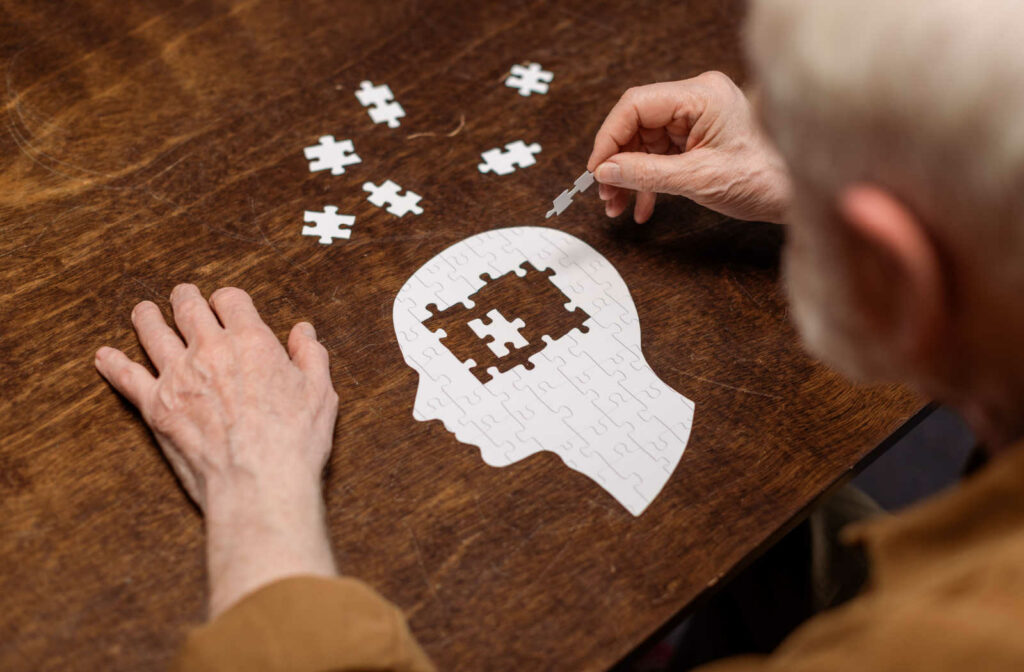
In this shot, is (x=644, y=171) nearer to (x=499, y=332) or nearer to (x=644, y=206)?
(x=644, y=206)

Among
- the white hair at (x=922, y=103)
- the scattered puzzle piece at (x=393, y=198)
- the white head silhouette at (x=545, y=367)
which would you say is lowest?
the white head silhouette at (x=545, y=367)

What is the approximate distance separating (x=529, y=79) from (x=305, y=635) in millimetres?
1187

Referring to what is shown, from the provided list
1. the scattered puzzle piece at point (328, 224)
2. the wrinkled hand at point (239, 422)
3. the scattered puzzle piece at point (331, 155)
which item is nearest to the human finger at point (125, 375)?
the wrinkled hand at point (239, 422)

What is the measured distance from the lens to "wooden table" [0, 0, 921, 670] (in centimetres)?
106

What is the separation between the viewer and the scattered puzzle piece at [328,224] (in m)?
1.40

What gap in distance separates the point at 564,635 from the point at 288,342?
1.98 ft

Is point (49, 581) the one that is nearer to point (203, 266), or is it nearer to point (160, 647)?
point (160, 647)

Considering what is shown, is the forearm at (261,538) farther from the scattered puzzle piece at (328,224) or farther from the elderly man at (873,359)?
the scattered puzzle piece at (328,224)

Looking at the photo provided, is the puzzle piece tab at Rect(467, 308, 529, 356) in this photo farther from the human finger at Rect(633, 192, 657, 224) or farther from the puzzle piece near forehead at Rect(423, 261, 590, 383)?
the human finger at Rect(633, 192, 657, 224)

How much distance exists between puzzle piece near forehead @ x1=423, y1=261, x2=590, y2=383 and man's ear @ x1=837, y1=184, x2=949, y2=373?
0.60m

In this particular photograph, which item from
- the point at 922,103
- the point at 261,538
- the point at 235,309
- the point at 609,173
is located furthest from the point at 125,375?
the point at 922,103

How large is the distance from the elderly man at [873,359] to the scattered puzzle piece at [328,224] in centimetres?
33

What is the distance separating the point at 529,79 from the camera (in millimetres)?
1673

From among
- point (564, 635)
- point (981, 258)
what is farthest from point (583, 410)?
point (981, 258)
